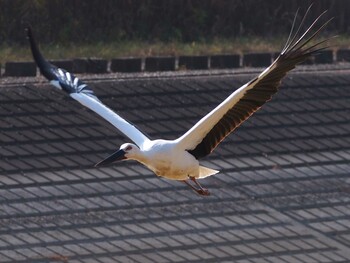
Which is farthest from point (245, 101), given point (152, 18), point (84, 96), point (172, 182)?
point (152, 18)

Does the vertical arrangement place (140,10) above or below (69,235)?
above

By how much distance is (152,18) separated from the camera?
22531 mm

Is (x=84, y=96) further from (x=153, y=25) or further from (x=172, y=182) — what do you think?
(x=153, y=25)

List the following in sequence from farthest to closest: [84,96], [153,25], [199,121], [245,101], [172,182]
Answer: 1. [153,25]
2. [172,182]
3. [84,96]
4. [199,121]
5. [245,101]

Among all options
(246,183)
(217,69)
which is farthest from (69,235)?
(217,69)

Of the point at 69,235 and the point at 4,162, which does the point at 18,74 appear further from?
the point at 69,235

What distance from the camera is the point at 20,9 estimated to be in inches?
866

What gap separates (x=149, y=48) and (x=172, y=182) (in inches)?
153

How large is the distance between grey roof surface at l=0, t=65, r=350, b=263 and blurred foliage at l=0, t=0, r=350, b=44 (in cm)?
315

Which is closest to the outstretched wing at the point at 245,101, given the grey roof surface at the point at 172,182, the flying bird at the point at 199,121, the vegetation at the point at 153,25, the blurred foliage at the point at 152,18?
the flying bird at the point at 199,121

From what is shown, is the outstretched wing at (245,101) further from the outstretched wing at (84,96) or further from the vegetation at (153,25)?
the vegetation at (153,25)

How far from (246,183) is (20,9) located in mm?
5557

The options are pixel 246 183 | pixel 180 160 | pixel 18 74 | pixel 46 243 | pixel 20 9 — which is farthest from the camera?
pixel 20 9

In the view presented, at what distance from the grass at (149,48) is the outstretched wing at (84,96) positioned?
6.76m
